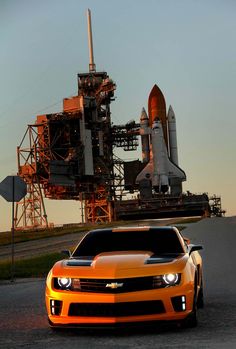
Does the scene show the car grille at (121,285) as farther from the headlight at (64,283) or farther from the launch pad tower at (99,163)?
the launch pad tower at (99,163)

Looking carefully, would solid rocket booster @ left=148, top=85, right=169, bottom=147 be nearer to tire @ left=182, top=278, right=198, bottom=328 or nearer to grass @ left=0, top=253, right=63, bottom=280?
grass @ left=0, top=253, right=63, bottom=280

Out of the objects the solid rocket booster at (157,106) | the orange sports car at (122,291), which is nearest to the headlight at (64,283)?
the orange sports car at (122,291)

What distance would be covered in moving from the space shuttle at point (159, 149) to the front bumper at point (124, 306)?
276ft

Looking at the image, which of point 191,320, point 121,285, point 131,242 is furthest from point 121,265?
point 131,242

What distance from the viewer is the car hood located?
321 inches

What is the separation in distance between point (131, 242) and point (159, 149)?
82.6m

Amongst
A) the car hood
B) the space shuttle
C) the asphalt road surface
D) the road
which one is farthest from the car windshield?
the space shuttle

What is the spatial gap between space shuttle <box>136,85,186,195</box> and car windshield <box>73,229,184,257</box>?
269 feet

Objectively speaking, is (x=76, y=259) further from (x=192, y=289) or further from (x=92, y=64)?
(x=92, y=64)

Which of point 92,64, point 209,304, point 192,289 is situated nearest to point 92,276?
point 192,289

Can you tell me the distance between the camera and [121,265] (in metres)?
8.34

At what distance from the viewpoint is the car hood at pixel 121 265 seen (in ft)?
26.8

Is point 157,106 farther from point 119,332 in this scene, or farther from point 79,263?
point 119,332

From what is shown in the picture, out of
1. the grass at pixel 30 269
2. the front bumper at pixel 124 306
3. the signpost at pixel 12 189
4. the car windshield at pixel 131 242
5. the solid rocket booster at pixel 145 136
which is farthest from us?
the solid rocket booster at pixel 145 136
